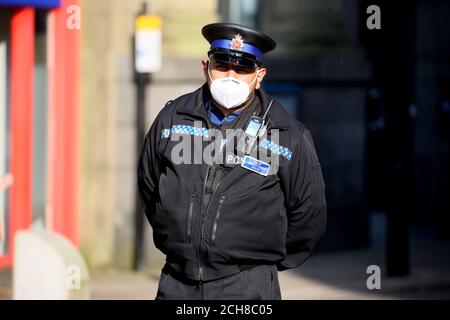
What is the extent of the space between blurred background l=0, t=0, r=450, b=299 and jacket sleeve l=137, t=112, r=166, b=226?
8.82 feet

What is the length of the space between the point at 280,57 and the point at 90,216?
3.04 meters

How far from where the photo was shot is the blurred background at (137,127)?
10484 mm

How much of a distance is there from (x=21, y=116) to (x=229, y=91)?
5771 millimetres

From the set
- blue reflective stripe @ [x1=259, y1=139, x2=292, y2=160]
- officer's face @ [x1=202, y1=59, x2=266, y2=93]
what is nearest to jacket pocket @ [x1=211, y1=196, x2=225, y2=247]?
blue reflective stripe @ [x1=259, y1=139, x2=292, y2=160]

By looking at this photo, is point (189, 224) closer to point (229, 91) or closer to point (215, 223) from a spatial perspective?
point (215, 223)

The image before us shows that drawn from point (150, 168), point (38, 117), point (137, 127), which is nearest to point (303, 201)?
point (150, 168)

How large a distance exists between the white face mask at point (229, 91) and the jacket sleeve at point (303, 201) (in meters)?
0.33

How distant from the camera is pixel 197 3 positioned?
38.6 feet

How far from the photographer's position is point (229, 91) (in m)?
5.08

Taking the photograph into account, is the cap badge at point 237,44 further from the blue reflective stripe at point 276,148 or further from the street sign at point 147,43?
the street sign at point 147,43

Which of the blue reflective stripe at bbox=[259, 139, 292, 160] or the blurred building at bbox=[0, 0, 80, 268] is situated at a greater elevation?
the blurred building at bbox=[0, 0, 80, 268]

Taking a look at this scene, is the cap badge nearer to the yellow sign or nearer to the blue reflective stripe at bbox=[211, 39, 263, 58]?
the blue reflective stripe at bbox=[211, 39, 263, 58]

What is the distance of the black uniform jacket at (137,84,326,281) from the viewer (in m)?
4.94
